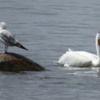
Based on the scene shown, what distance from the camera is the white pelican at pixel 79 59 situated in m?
20.9

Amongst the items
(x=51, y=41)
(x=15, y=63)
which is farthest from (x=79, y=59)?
(x=51, y=41)

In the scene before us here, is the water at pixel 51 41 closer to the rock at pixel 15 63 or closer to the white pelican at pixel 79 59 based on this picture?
the rock at pixel 15 63

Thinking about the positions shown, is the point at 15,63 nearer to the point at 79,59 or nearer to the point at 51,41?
the point at 79,59

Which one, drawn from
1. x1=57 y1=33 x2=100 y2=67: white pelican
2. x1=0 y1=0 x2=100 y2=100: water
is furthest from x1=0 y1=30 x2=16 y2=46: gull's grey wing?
x1=57 y1=33 x2=100 y2=67: white pelican

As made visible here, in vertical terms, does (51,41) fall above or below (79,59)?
above

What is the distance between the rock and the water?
175 millimetres

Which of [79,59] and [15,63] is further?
[79,59]

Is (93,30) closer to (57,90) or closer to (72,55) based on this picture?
(72,55)

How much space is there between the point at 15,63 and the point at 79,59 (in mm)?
2331

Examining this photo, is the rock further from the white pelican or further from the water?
the white pelican

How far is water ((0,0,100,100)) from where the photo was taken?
57.6ft

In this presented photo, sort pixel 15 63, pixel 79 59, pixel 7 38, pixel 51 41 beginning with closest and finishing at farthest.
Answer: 1. pixel 15 63
2. pixel 7 38
3. pixel 79 59
4. pixel 51 41

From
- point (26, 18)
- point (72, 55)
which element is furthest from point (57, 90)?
point (26, 18)

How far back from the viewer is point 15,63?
1922cm
